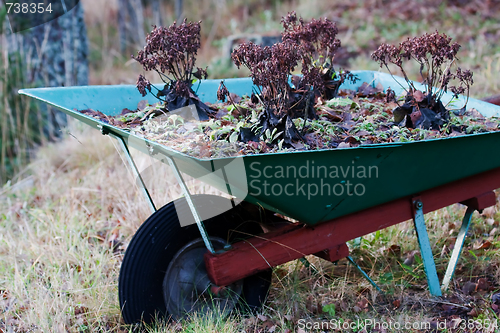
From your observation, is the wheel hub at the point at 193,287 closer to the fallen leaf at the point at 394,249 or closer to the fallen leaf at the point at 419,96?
the fallen leaf at the point at 394,249

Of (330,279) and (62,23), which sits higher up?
(62,23)

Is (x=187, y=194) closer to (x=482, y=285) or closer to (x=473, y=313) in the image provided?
(x=473, y=313)

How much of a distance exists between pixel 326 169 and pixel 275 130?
257 mm

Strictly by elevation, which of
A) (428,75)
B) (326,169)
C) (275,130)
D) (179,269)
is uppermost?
(428,75)

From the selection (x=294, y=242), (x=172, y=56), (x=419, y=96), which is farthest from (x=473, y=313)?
(x=172, y=56)

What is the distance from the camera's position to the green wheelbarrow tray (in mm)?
1422

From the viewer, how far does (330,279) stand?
2230 millimetres

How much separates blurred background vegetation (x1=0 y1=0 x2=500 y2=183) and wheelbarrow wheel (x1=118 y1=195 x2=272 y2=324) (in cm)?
235

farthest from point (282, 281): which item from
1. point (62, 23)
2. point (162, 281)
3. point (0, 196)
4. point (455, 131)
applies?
point (62, 23)

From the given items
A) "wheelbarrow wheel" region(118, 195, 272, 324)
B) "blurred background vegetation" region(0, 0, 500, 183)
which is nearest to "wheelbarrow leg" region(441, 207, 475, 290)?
"wheelbarrow wheel" region(118, 195, 272, 324)

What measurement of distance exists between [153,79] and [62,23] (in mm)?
1115

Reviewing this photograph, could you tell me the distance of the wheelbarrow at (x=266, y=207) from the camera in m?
1.52

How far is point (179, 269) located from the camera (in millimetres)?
1896

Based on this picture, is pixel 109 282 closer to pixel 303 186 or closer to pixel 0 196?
pixel 303 186
